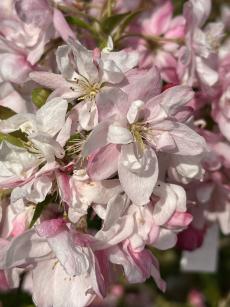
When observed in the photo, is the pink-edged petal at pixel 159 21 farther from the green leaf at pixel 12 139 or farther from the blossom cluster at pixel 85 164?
Answer: the green leaf at pixel 12 139

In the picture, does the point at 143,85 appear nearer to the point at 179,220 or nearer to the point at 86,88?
the point at 86,88

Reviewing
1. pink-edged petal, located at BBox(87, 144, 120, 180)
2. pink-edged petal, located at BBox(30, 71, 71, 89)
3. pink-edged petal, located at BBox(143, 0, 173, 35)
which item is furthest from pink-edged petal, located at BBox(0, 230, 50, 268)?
pink-edged petal, located at BBox(143, 0, 173, 35)

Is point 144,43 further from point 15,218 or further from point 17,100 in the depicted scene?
point 15,218

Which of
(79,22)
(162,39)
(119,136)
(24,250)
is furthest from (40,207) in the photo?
(162,39)

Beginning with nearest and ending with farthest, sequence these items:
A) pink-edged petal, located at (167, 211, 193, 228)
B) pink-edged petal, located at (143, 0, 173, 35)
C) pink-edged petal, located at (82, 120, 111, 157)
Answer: pink-edged petal, located at (82, 120, 111, 157)
pink-edged petal, located at (167, 211, 193, 228)
pink-edged petal, located at (143, 0, 173, 35)

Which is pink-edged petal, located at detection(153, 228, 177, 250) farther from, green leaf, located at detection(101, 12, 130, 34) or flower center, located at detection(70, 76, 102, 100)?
green leaf, located at detection(101, 12, 130, 34)

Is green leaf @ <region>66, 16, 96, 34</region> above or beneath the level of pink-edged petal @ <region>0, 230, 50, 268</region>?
above

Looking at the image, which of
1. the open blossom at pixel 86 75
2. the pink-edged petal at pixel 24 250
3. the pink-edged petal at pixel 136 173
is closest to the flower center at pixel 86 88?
the open blossom at pixel 86 75
